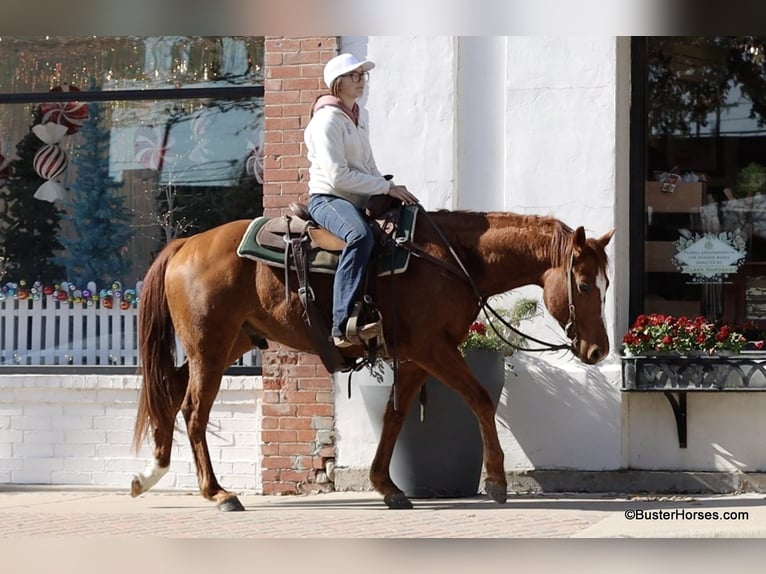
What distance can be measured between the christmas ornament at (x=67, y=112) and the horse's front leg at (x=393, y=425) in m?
3.61

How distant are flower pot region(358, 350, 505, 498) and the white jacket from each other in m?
1.35

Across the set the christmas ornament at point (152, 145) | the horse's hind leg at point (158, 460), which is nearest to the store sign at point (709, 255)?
the horse's hind leg at point (158, 460)

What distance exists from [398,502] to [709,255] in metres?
2.88

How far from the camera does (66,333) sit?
10.7m

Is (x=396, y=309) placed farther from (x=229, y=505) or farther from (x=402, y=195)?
(x=229, y=505)

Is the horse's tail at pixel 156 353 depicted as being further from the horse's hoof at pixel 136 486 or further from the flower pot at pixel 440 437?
the flower pot at pixel 440 437

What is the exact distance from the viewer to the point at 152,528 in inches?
323

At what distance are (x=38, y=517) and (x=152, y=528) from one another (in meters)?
1.07

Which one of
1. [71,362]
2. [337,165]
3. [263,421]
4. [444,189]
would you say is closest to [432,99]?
[444,189]

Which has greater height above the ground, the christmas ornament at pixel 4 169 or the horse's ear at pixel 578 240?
the christmas ornament at pixel 4 169

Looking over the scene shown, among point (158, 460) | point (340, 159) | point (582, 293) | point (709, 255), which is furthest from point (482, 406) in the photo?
point (709, 255)

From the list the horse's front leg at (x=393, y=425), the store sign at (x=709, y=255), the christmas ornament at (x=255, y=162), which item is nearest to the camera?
the horse's front leg at (x=393, y=425)

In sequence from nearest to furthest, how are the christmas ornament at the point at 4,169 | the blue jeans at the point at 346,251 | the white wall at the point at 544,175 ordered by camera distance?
the blue jeans at the point at 346,251, the white wall at the point at 544,175, the christmas ornament at the point at 4,169

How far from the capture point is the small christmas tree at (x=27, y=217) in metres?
10.9
